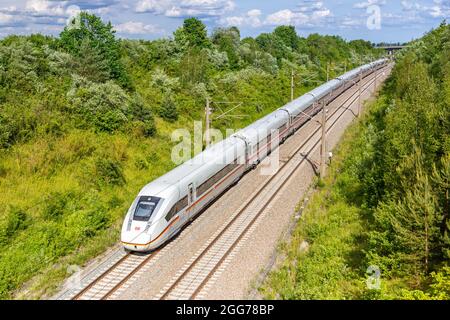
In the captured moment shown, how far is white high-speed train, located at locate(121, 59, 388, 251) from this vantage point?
19.0m

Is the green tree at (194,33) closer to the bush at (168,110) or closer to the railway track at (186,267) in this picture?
the bush at (168,110)

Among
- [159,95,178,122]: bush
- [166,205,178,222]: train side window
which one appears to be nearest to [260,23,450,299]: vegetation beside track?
[166,205,178,222]: train side window

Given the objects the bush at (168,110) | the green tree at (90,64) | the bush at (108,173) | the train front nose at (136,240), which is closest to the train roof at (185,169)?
the train front nose at (136,240)

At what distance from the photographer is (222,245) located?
20938mm

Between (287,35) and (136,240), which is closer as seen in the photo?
(136,240)

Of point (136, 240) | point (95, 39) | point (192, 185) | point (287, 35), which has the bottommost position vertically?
point (136, 240)

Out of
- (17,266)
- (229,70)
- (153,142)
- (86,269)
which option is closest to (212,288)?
(86,269)

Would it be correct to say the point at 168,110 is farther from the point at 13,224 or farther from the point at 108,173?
the point at 13,224

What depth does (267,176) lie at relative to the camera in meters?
32.0

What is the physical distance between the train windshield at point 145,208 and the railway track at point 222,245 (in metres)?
2.99

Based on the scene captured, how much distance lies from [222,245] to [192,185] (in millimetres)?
3673

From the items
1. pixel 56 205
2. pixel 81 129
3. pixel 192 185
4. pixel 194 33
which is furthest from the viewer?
pixel 194 33

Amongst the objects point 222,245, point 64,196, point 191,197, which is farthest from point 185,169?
point 64,196

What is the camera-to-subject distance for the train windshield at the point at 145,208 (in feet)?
63.1
